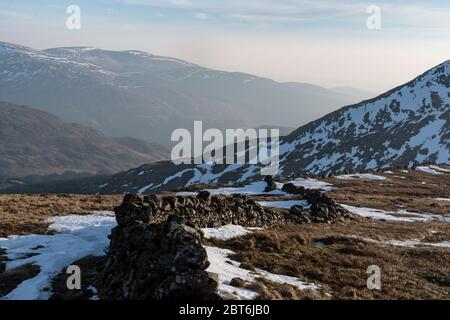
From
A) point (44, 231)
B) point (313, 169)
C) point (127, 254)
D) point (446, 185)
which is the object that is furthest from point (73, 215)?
point (313, 169)

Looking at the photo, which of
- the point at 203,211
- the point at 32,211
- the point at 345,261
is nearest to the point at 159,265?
the point at 345,261

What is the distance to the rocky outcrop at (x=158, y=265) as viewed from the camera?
18.2 meters

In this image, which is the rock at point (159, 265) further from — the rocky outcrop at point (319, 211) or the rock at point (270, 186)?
the rock at point (270, 186)

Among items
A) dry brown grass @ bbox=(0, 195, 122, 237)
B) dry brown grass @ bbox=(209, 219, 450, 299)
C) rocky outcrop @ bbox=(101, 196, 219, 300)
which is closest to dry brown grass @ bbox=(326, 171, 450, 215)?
dry brown grass @ bbox=(209, 219, 450, 299)

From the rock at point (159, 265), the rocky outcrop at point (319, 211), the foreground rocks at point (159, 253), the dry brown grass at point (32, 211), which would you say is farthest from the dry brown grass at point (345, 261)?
the dry brown grass at point (32, 211)

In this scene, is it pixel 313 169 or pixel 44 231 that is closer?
pixel 44 231

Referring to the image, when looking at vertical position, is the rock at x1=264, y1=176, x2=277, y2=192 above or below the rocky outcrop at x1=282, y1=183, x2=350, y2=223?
below

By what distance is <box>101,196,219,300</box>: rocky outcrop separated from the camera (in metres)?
18.2

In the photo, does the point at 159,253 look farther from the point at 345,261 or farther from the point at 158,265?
the point at 345,261

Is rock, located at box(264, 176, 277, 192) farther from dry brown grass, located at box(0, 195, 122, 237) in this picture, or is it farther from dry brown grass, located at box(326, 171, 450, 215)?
dry brown grass, located at box(0, 195, 122, 237)

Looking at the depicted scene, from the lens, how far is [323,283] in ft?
80.0

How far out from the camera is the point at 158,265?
65.2ft
